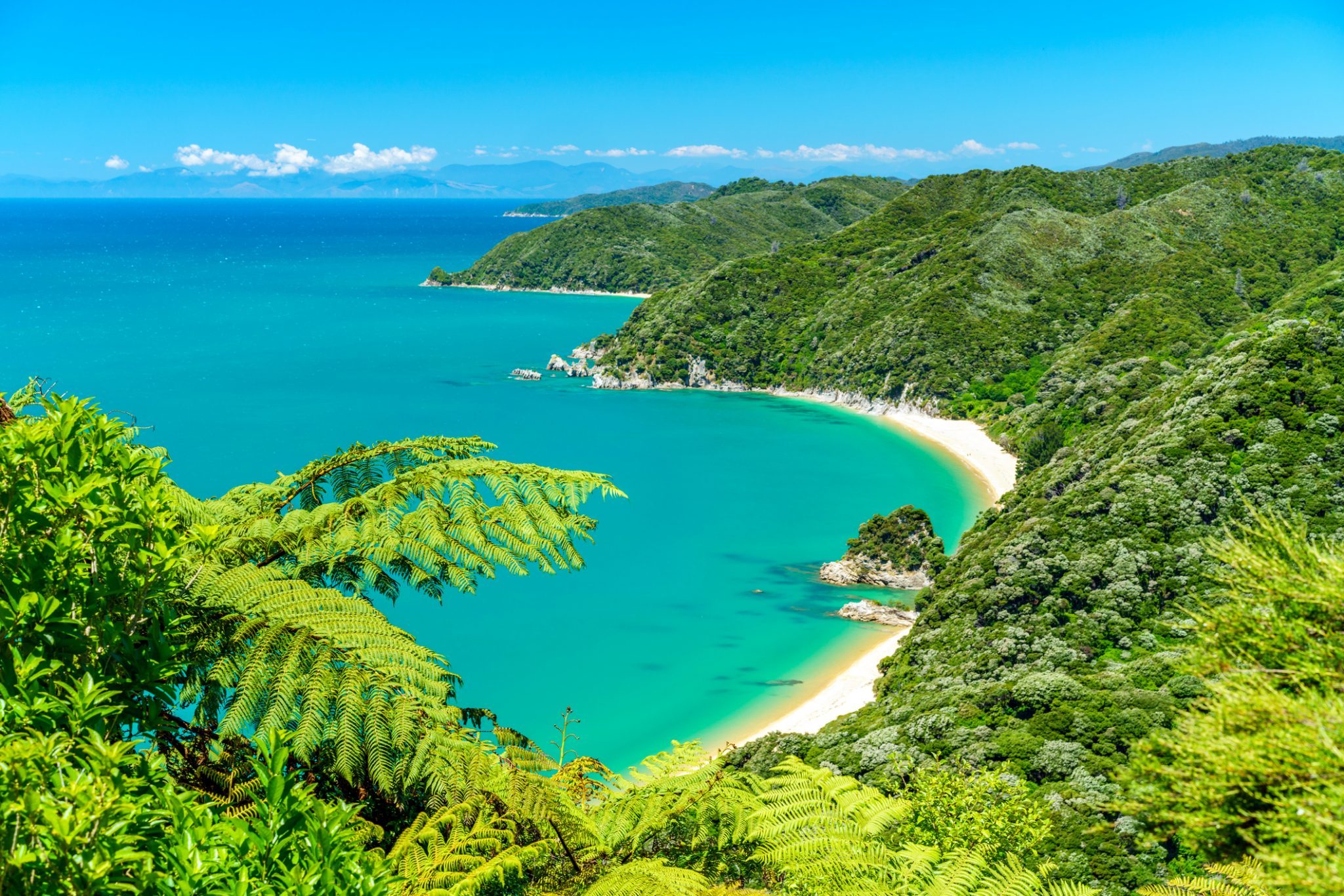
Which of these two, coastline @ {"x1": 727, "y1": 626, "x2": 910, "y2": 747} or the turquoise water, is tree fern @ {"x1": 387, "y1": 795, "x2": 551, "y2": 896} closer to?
the turquoise water

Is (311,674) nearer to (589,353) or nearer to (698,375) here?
(698,375)

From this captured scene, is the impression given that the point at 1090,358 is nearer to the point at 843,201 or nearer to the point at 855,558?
the point at 855,558


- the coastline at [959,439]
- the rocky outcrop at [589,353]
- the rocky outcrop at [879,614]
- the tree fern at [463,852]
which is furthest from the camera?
the rocky outcrop at [589,353]

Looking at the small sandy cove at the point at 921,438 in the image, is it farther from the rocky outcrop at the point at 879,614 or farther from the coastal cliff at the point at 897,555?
the coastal cliff at the point at 897,555

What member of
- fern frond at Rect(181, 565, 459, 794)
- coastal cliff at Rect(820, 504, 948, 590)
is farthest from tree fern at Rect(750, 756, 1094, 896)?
coastal cliff at Rect(820, 504, 948, 590)

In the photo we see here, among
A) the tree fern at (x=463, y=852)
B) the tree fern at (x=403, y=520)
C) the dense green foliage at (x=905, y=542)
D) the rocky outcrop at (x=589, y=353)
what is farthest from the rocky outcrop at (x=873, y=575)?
the rocky outcrop at (x=589, y=353)
